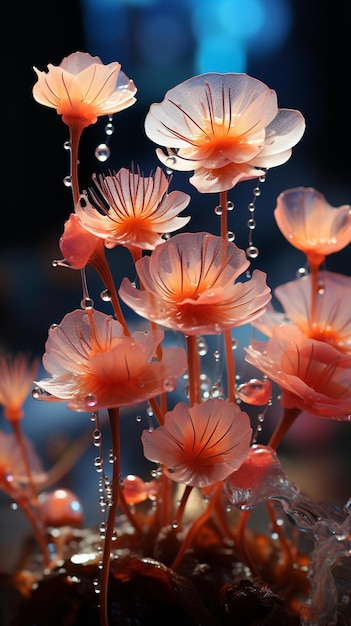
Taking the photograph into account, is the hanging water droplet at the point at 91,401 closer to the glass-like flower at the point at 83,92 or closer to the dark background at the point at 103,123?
the glass-like flower at the point at 83,92

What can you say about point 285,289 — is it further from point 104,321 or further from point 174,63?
point 174,63

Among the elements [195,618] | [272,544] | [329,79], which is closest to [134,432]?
[272,544]

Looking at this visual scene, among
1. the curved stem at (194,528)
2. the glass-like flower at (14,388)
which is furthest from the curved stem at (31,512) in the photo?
the curved stem at (194,528)

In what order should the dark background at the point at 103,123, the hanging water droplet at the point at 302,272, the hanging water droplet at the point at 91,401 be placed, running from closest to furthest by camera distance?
the hanging water droplet at the point at 91,401, the hanging water droplet at the point at 302,272, the dark background at the point at 103,123

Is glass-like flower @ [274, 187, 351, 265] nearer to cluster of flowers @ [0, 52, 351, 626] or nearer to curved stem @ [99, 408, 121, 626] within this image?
cluster of flowers @ [0, 52, 351, 626]

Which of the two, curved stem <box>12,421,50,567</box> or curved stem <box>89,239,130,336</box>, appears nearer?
curved stem <box>89,239,130,336</box>

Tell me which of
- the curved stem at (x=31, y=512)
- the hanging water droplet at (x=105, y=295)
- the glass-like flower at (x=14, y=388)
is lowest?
the curved stem at (x=31, y=512)

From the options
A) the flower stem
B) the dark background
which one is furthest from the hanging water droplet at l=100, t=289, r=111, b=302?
the dark background
